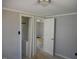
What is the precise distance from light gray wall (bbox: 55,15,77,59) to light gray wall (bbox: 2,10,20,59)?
223cm

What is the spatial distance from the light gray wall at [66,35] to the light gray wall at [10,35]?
223cm

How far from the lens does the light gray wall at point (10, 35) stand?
3.34 meters

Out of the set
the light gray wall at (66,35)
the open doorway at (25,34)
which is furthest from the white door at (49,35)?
the open doorway at (25,34)

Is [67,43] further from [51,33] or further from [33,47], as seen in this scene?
[33,47]

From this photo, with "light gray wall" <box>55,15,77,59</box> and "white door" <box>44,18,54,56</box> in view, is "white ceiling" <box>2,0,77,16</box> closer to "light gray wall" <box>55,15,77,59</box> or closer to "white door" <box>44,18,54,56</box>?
"light gray wall" <box>55,15,77,59</box>

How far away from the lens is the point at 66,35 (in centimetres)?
426

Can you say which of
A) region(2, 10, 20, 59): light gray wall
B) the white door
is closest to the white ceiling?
region(2, 10, 20, 59): light gray wall

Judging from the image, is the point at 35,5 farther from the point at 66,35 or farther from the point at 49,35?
the point at 49,35

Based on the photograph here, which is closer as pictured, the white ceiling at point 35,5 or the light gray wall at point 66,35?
the white ceiling at point 35,5

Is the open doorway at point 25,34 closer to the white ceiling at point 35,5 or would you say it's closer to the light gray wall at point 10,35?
the light gray wall at point 10,35

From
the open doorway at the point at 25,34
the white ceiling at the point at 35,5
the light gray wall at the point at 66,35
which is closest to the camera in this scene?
the white ceiling at the point at 35,5

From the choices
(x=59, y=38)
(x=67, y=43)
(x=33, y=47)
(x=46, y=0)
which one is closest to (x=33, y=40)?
(x=33, y=47)

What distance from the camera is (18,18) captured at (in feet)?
12.5

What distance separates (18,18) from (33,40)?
1.46m
